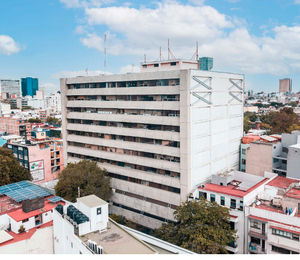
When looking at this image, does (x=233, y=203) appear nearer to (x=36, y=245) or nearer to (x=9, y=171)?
(x=36, y=245)

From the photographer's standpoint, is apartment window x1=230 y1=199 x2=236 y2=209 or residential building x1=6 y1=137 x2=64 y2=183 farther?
residential building x1=6 y1=137 x2=64 y2=183

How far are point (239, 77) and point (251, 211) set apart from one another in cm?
2372

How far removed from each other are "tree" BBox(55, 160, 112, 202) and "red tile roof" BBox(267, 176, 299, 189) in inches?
891

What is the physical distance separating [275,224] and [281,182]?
970 cm

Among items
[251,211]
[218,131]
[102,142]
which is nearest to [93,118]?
[102,142]

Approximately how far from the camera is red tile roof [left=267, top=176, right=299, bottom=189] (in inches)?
1335

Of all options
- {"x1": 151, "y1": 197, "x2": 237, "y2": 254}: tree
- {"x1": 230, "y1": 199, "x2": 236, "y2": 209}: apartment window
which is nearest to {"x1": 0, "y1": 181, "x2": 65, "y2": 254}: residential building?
{"x1": 151, "y1": 197, "x2": 237, "y2": 254}: tree

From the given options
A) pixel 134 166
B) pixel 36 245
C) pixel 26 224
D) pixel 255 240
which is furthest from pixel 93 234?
pixel 134 166

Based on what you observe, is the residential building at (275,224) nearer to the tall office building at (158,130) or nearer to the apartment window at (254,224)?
the apartment window at (254,224)

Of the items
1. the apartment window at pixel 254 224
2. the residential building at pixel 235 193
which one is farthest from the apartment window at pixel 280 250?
the residential building at pixel 235 193

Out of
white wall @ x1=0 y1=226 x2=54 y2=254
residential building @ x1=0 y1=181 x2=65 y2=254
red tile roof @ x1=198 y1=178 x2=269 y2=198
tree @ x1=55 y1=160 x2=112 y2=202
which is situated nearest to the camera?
white wall @ x1=0 y1=226 x2=54 y2=254

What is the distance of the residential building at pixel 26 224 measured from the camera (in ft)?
77.6

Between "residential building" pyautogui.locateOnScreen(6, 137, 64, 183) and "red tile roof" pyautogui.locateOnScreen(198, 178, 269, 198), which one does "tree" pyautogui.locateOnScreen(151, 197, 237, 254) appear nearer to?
"red tile roof" pyautogui.locateOnScreen(198, 178, 269, 198)

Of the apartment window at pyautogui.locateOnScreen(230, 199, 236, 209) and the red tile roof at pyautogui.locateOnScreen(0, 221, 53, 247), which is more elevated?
the apartment window at pyautogui.locateOnScreen(230, 199, 236, 209)
